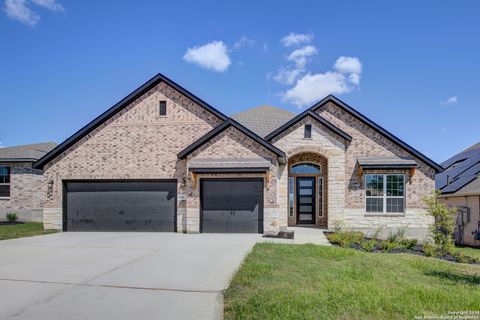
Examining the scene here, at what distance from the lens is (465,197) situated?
17.8 meters

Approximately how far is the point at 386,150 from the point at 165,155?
10.5 meters

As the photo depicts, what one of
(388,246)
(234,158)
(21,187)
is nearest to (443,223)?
(388,246)

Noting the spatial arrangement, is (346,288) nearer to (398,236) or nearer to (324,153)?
(398,236)

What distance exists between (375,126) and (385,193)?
3.24 m

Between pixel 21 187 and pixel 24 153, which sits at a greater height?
pixel 24 153

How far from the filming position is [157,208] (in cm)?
1493

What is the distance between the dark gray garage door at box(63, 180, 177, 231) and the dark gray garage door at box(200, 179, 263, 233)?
1.59 metres

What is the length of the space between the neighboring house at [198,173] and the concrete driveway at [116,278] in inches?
118

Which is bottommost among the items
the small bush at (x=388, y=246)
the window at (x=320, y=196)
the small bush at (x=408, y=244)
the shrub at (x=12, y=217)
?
the shrub at (x=12, y=217)

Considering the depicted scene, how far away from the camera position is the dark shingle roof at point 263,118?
1923 cm

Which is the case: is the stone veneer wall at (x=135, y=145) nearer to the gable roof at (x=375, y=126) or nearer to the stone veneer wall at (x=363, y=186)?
the gable roof at (x=375, y=126)

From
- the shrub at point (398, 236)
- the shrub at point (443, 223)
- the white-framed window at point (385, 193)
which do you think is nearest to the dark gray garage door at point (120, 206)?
the shrub at point (398, 236)

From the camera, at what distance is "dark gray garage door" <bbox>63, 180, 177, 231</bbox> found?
14906mm

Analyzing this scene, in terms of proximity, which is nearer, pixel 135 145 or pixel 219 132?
pixel 219 132
